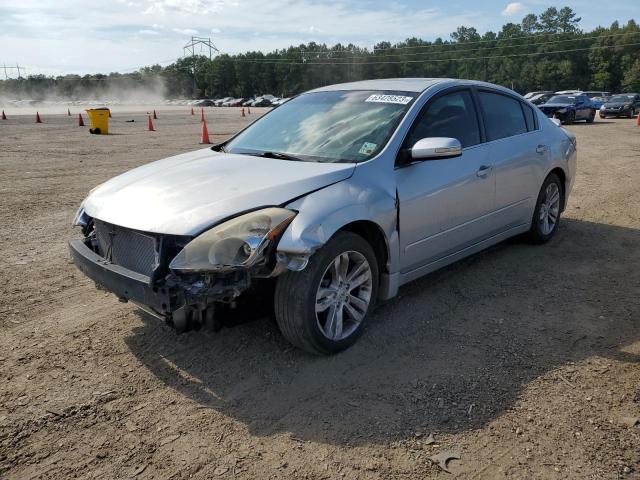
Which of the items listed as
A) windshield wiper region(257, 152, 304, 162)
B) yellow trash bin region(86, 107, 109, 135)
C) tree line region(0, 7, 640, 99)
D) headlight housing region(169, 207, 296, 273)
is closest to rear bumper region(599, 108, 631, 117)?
yellow trash bin region(86, 107, 109, 135)

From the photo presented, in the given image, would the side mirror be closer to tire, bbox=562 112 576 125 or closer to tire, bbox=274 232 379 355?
tire, bbox=274 232 379 355

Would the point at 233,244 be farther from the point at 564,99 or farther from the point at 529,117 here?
the point at 564,99

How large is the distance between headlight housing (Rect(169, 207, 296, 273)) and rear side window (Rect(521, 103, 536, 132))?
3.44 metres

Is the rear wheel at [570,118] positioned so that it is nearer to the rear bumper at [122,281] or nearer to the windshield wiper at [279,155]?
the windshield wiper at [279,155]

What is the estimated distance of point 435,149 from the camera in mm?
3701

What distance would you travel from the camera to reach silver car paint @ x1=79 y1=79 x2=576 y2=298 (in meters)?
3.19

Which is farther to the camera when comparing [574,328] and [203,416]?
[574,328]

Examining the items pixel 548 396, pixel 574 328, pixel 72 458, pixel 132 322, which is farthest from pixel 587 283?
A: pixel 72 458

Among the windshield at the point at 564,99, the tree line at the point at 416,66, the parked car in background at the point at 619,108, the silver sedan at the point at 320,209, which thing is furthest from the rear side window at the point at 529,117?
the tree line at the point at 416,66

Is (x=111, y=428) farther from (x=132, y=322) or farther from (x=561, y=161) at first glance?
(x=561, y=161)

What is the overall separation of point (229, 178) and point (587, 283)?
3.25m

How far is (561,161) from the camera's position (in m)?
5.81

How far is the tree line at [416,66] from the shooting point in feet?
309

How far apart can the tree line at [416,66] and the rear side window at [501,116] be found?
321 ft
